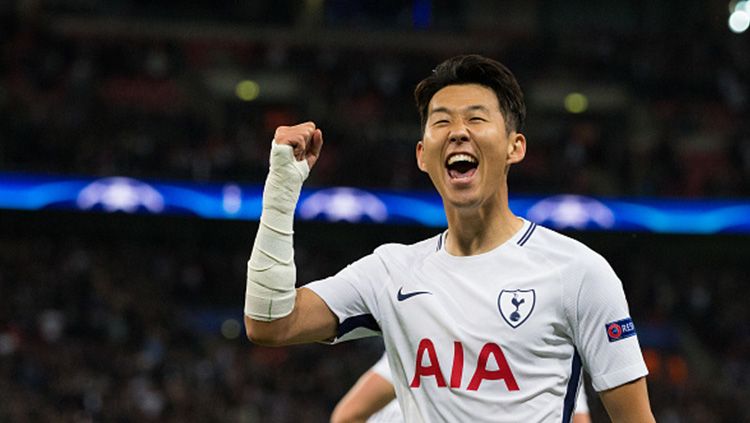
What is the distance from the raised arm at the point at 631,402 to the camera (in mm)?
2957

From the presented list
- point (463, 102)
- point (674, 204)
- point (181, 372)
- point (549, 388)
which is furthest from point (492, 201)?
point (674, 204)

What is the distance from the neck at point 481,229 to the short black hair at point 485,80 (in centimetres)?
24

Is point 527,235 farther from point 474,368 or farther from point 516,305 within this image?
point 474,368

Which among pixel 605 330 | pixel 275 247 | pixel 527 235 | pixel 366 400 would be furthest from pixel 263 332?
pixel 366 400

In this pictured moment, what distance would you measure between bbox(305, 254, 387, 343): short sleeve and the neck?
238 millimetres

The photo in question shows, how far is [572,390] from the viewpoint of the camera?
310 cm

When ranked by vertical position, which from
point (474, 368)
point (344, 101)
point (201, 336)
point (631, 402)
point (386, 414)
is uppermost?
→ point (344, 101)

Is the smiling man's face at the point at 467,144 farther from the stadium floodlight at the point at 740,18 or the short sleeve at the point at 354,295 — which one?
the stadium floodlight at the point at 740,18

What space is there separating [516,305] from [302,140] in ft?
2.29

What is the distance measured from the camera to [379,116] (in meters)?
21.3

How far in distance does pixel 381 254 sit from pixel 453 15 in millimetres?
22143

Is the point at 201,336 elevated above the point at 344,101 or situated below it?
below

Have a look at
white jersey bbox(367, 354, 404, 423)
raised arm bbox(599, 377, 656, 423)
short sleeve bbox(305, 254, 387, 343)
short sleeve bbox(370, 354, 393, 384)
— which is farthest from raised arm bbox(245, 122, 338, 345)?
white jersey bbox(367, 354, 404, 423)

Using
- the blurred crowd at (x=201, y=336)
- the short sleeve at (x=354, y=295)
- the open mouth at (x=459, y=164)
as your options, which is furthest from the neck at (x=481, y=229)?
the blurred crowd at (x=201, y=336)
